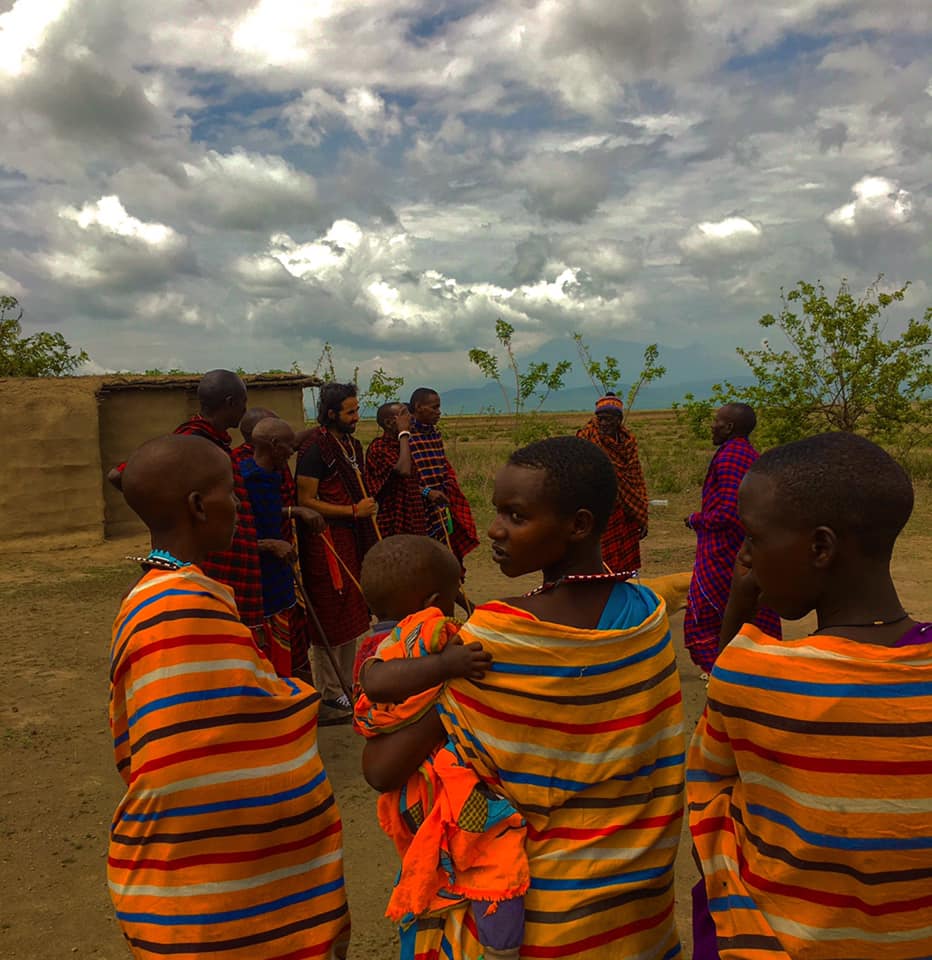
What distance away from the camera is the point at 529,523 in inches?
72.3

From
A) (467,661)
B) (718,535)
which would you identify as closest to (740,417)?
(718,535)

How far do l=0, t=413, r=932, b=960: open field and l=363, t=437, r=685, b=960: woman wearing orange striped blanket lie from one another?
162cm

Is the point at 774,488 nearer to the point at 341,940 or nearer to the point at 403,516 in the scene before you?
the point at 341,940

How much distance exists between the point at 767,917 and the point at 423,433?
5.16m

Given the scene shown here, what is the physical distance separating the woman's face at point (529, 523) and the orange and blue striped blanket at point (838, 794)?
484mm

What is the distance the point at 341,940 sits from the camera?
1988mm

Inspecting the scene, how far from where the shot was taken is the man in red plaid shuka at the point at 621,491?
6.57 meters

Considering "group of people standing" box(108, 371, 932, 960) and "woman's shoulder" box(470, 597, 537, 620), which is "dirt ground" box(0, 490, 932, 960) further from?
"woman's shoulder" box(470, 597, 537, 620)

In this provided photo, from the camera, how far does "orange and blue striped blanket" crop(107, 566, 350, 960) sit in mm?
1725

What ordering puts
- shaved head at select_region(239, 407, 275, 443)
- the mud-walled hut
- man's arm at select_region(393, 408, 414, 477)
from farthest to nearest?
the mud-walled hut
man's arm at select_region(393, 408, 414, 477)
shaved head at select_region(239, 407, 275, 443)

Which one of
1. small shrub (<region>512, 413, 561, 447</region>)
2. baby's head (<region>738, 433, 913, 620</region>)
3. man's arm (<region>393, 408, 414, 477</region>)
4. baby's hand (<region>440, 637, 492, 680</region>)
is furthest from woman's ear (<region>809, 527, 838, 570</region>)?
small shrub (<region>512, 413, 561, 447</region>)

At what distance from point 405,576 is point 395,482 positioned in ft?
13.4

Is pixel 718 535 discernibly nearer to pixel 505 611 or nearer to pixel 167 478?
pixel 505 611

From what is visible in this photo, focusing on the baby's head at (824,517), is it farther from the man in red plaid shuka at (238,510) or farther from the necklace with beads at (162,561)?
the man in red plaid shuka at (238,510)
